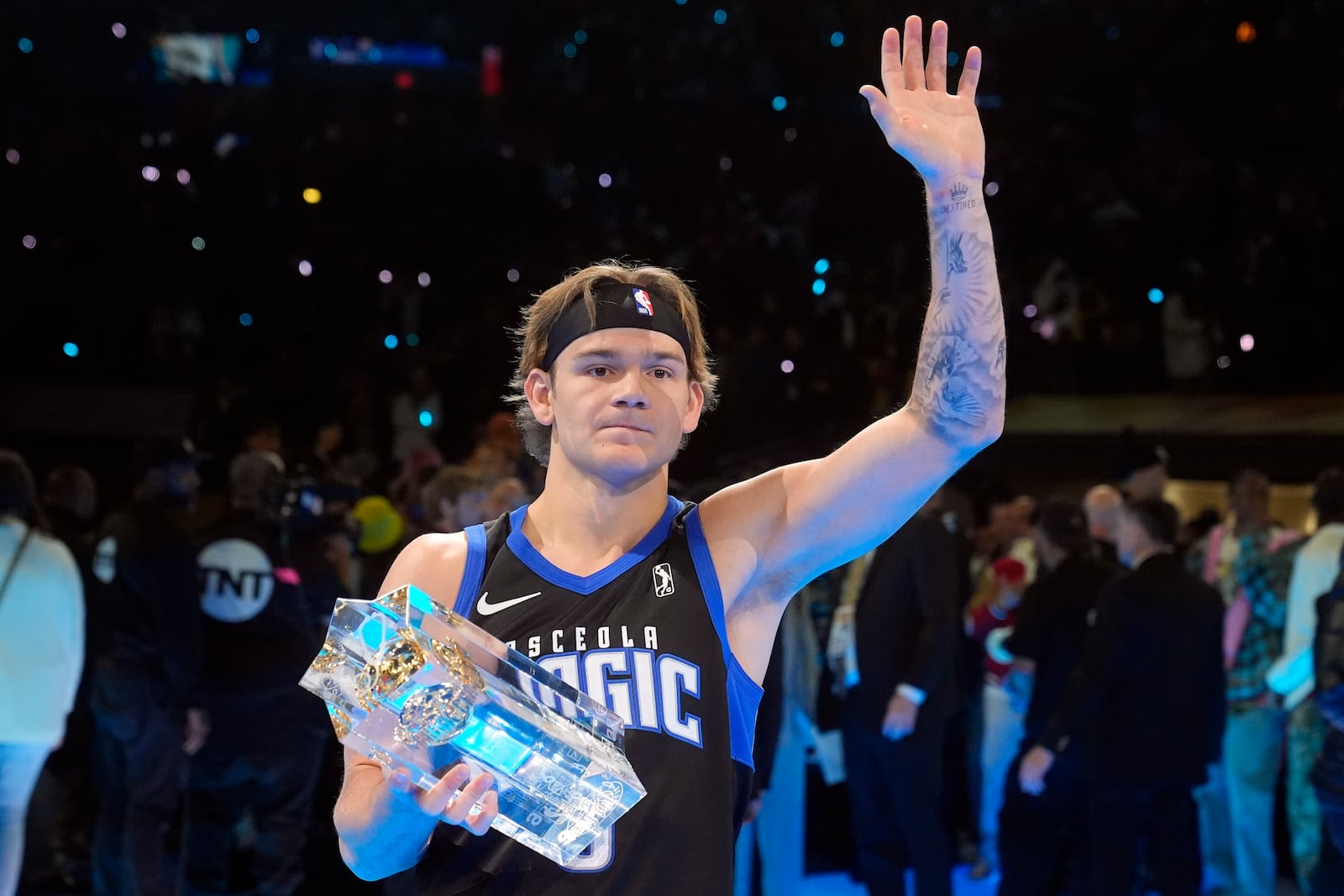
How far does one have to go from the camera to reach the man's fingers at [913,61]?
73.7 inches

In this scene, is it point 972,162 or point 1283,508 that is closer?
point 972,162

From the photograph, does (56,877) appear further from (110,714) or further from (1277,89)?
(1277,89)

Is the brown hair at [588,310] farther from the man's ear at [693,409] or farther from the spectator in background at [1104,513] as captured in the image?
the spectator in background at [1104,513]

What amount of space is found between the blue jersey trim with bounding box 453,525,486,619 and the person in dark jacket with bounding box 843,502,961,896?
289cm

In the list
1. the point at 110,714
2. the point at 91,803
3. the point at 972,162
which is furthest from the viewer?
the point at 91,803

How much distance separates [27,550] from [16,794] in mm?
792

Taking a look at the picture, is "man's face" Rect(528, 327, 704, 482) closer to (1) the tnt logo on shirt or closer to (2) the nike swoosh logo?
(2) the nike swoosh logo

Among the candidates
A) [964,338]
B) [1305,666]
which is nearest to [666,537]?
[964,338]

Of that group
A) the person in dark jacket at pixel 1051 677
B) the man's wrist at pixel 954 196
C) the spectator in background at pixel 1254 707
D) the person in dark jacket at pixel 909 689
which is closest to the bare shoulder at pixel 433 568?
the man's wrist at pixel 954 196

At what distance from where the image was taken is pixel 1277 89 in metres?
11.4

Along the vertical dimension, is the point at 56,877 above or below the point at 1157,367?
below

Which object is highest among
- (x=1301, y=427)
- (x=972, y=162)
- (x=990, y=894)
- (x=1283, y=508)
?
(x=1301, y=427)

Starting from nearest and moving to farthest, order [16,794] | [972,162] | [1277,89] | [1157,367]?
1. [972,162]
2. [16,794]
3. [1157,367]
4. [1277,89]

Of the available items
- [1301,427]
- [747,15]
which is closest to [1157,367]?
[1301,427]
